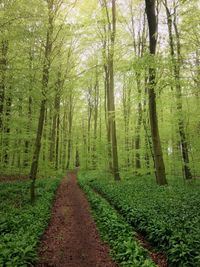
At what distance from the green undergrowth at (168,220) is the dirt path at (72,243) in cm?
136

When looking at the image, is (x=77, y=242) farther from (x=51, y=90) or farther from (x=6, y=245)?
(x=51, y=90)

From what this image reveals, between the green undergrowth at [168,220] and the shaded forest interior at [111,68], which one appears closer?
the green undergrowth at [168,220]

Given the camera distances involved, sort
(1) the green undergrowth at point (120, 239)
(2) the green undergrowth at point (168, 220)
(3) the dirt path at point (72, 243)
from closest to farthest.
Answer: (2) the green undergrowth at point (168, 220) < (1) the green undergrowth at point (120, 239) < (3) the dirt path at point (72, 243)

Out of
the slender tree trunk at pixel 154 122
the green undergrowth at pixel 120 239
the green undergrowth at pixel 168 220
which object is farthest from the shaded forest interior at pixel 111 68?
the green undergrowth at pixel 120 239

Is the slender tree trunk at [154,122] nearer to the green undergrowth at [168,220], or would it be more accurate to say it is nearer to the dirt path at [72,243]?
the green undergrowth at [168,220]

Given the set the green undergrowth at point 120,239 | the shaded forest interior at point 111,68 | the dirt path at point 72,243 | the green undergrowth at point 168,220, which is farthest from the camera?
the shaded forest interior at point 111,68

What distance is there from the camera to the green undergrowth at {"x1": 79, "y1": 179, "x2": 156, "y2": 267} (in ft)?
18.5

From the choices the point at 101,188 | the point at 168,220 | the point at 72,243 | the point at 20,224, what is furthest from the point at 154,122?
the point at 20,224

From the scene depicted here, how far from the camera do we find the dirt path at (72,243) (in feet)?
20.0

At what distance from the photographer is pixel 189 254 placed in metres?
5.12

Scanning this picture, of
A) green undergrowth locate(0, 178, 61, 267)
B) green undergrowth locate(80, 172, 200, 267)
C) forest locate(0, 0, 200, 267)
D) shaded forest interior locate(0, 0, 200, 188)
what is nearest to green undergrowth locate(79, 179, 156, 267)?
forest locate(0, 0, 200, 267)

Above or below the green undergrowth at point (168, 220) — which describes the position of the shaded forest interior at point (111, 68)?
above

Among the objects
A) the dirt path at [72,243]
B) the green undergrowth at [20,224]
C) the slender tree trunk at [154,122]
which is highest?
the slender tree trunk at [154,122]

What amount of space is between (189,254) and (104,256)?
7.71 ft
